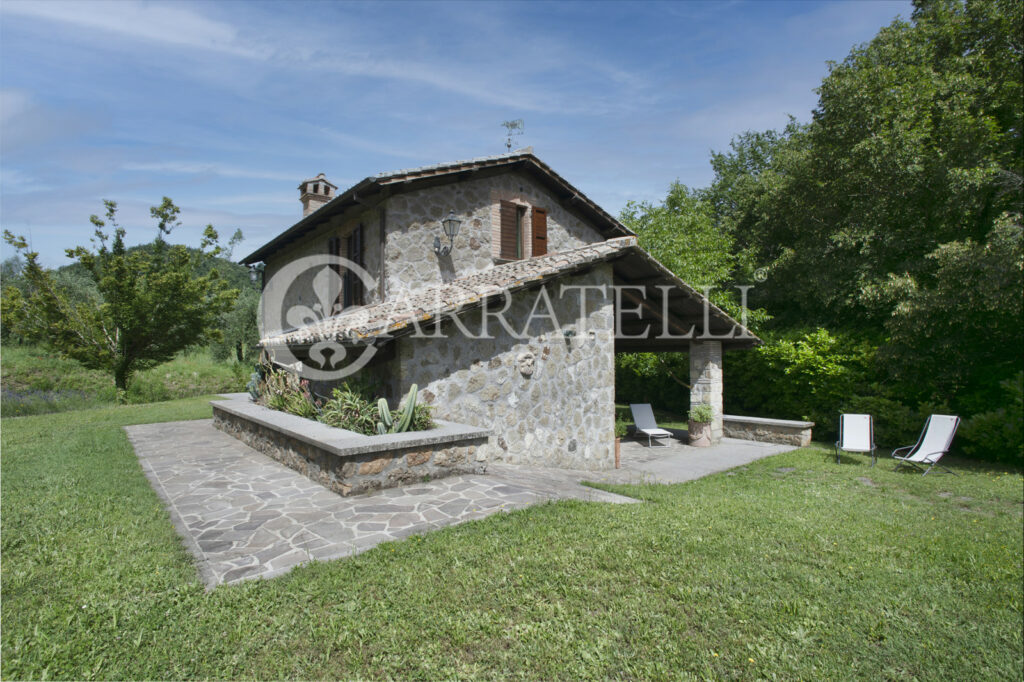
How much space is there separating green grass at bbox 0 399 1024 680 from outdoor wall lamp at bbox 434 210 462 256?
696 cm

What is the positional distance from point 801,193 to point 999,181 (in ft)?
16.2

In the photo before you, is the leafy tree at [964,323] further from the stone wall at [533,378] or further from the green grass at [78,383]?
the green grass at [78,383]

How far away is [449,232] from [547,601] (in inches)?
337

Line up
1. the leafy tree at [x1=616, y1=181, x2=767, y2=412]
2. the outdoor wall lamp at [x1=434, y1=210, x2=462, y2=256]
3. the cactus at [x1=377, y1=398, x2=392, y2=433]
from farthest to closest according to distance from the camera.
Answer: the leafy tree at [x1=616, y1=181, x2=767, y2=412] < the outdoor wall lamp at [x1=434, y1=210, x2=462, y2=256] < the cactus at [x1=377, y1=398, x2=392, y2=433]

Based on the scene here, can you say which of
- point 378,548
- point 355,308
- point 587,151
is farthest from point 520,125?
point 378,548

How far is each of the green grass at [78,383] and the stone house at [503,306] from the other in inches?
369

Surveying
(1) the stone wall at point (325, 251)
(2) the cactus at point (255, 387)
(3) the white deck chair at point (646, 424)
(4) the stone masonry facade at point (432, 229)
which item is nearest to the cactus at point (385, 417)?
(4) the stone masonry facade at point (432, 229)

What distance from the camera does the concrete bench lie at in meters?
12.4

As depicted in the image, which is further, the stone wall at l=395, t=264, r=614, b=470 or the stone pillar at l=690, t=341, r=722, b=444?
the stone pillar at l=690, t=341, r=722, b=444

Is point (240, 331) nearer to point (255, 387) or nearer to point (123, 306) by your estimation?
point (123, 306)

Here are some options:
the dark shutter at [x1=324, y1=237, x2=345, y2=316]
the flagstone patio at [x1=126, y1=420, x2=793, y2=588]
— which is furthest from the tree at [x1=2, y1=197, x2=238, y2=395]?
the flagstone patio at [x1=126, y1=420, x2=793, y2=588]

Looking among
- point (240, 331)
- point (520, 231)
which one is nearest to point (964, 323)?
point (520, 231)

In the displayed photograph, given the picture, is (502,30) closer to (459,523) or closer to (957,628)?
(459,523)

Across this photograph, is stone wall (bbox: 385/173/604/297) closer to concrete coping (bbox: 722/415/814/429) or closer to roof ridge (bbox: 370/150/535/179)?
roof ridge (bbox: 370/150/535/179)
